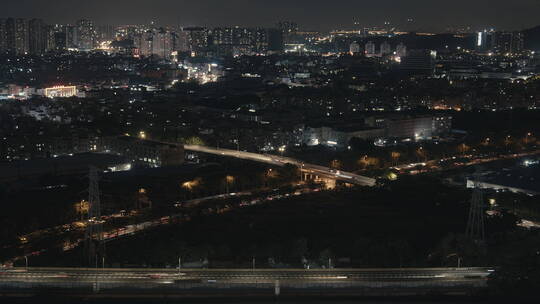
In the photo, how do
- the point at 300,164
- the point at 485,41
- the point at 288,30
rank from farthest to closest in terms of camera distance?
the point at 288,30 < the point at 485,41 < the point at 300,164

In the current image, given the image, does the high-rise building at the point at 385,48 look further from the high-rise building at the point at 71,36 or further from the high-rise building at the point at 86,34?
the high-rise building at the point at 71,36

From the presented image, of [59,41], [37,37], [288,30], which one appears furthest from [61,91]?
[288,30]

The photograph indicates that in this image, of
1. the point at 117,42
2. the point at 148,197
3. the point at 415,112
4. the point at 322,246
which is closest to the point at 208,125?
the point at 415,112

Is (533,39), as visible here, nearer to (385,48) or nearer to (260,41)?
(385,48)

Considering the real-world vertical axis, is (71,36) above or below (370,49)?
above

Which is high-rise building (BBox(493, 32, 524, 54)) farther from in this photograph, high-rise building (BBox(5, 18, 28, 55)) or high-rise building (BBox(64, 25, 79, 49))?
high-rise building (BBox(5, 18, 28, 55))

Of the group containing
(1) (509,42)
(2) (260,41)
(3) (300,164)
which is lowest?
(3) (300,164)
